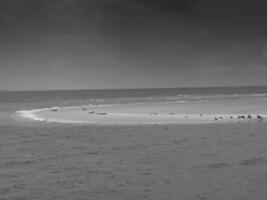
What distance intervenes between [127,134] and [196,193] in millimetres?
12706

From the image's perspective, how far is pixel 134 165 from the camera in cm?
1443

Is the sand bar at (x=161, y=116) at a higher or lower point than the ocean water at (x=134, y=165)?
higher

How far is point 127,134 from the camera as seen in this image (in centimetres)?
2338

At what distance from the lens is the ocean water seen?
11.1 m

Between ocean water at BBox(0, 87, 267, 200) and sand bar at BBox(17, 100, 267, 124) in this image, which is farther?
sand bar at BBox(17, 100, 267, 124)

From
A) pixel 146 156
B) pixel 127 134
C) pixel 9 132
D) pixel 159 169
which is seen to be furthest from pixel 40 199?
pixel 9 132

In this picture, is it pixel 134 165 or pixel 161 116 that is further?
pixel 161 116

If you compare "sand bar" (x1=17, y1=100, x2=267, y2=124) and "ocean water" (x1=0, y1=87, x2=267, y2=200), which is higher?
"sand bar" (x1=17, y1=100, x2=267, y2=124)

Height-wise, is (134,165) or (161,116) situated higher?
(161,116)

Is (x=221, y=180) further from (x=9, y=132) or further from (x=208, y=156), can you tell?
(x=9, y=132)

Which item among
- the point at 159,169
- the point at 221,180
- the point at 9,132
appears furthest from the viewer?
the point at 9,132

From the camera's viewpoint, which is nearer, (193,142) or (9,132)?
(193,142)

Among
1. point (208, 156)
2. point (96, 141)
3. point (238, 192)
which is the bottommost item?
point (238, 192)

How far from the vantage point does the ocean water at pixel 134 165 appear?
11070 millimetres
